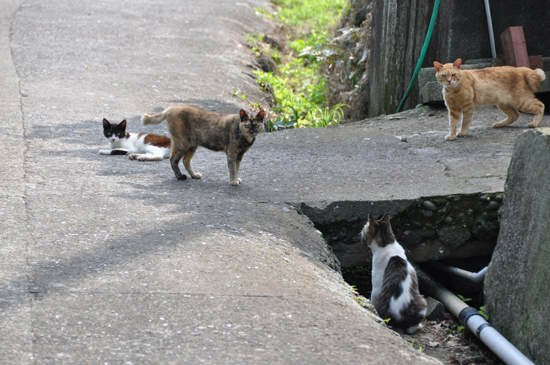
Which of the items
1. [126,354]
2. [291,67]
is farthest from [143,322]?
[291,67]

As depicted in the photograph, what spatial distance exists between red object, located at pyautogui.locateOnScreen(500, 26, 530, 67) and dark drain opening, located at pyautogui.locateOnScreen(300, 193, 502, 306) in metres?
2.83

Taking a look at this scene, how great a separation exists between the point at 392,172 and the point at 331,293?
260 centimetres

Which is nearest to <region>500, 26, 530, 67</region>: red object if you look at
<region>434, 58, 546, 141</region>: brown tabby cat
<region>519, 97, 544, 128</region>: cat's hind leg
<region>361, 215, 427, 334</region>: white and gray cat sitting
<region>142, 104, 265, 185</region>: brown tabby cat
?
<region>434, 58, 546, 141</region>: brown tabby cat

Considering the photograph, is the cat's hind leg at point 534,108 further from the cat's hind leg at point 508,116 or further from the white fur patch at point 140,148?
the white fur patch at point 140,148

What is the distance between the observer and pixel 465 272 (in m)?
6.74

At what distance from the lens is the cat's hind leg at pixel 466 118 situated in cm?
812

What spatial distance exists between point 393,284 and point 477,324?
69 centimetres

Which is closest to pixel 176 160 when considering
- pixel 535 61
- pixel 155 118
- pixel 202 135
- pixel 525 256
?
pixel 202 135

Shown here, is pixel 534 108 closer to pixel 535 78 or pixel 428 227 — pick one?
pixel 535 78

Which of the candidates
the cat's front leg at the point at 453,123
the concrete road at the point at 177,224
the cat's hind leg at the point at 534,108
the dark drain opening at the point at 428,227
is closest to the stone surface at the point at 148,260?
the concrete road at the point at 177,224

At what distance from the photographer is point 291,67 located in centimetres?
1468

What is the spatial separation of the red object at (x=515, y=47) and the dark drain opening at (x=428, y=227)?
2.83 metres

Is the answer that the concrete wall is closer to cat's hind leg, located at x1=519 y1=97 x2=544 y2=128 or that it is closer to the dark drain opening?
cat's hind leg, located at x1=519 y1=97 x2=544 y2=128

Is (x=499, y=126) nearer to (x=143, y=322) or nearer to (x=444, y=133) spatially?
(x=444, y=133)
